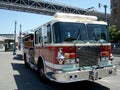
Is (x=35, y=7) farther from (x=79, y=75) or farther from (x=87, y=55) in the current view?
(x=79, y=75)

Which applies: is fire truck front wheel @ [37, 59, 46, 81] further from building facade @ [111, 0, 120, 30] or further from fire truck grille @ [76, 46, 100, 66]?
building facade @ [111, 0, 120, 30]

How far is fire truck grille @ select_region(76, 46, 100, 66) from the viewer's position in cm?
875

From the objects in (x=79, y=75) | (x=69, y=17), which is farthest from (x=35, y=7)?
(x=79, y=75)

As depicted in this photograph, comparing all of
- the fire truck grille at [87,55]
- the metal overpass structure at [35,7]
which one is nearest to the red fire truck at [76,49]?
the fire truck grille at [87,55]

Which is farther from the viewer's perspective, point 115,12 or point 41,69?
point 115,12

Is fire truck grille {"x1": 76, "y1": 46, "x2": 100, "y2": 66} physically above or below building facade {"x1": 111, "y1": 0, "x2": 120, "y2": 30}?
below

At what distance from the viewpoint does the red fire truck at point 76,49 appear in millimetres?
8438

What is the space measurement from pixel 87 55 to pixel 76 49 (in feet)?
1.62

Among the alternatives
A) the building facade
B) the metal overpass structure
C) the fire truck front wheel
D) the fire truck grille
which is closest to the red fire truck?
the fire truck grille

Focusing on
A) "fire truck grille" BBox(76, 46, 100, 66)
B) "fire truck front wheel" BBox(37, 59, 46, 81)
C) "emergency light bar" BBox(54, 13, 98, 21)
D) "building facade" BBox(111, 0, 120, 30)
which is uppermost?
"building facade" BBox(111, 0, 120, 30)

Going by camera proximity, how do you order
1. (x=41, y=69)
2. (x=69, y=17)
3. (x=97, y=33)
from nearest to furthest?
(x=69, y=17) < (x=97, y=33) < (x=41, y=69)

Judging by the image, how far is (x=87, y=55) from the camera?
29.0 ft

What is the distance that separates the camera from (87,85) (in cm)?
1016

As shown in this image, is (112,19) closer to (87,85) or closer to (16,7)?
(16,7)
